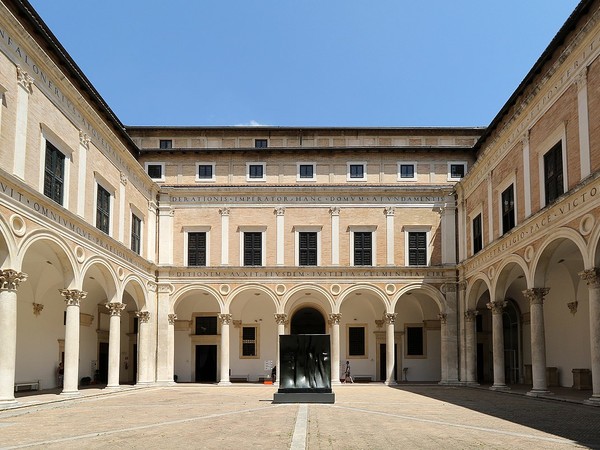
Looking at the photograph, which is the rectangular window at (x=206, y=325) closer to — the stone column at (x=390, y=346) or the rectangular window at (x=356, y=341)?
the rectangular window at (x=356, y=341)

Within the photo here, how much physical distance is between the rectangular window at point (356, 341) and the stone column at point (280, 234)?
22.1 feet

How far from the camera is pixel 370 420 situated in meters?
17.6

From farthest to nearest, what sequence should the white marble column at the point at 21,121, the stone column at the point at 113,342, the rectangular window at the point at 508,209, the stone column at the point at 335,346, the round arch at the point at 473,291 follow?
the stone column at the point at 335,346 < the round arch at the point at 473,291 < the stone column at the point at 113,342 < the rectangular window at the point at 508,209 < the white marble column at the point at 21,121

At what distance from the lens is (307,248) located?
37875 millimetres

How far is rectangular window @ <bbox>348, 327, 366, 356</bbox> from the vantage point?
4053 cm

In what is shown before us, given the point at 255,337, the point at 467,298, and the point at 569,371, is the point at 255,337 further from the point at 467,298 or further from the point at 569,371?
the point at 569,371

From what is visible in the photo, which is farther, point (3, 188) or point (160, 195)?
point (160, 195)

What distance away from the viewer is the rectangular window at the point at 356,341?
40.5 meters

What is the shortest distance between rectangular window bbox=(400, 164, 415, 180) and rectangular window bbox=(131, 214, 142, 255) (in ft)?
49.4

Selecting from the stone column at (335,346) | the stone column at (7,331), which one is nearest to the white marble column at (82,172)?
the stone column at (7,331)

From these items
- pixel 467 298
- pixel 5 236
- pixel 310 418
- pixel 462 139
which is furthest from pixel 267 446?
pixel 462 139

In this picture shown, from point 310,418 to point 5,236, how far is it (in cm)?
996

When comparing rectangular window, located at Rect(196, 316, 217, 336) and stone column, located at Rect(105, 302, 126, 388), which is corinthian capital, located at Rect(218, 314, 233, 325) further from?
stone column, located at Rect(105, 302, 126, 388)

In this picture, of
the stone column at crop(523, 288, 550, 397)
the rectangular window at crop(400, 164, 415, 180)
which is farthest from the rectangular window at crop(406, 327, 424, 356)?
the stone column at crop(523, 288, 550, 397)
